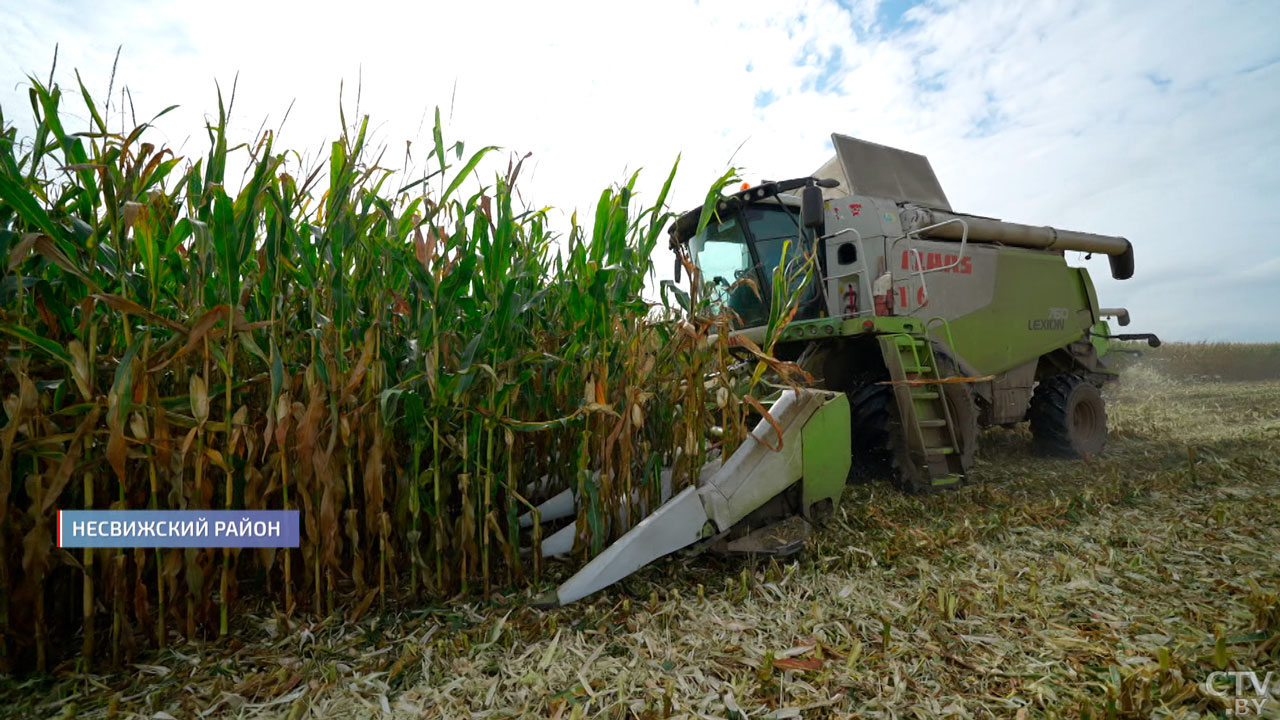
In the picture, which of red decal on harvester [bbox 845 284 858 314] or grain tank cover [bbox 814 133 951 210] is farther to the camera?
grain tank cover [bbox 814 133 951 210]

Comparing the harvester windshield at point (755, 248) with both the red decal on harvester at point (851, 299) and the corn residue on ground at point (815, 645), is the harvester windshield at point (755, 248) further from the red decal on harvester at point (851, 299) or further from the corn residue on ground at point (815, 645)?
the corn residue on ground at point (815, 645)

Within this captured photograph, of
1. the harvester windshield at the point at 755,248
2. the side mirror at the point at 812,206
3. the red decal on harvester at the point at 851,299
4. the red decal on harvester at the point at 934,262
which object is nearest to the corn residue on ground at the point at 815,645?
the side mirror at the point at 812,206

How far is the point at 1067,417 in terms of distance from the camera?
18.7 feet

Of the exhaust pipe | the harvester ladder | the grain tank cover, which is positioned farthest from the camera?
the grain tank cover

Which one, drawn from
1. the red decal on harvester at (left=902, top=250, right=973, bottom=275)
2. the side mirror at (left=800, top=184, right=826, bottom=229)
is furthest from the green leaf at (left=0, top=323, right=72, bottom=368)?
the red decal on harvester at (left=902, top=250, right=973, bottom=275)

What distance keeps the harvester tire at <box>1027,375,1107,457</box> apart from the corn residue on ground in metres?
3.08

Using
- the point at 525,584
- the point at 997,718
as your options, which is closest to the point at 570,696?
the point at 525,584

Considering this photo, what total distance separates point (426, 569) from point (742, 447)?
127 cm

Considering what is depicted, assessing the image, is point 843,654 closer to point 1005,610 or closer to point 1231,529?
point 1005,610

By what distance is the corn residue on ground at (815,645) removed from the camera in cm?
154

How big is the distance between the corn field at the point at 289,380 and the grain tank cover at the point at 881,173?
338cm

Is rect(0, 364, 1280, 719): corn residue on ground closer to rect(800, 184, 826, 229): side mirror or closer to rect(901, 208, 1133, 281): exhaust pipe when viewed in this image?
rect(800, 184, 826, 229): side mirror

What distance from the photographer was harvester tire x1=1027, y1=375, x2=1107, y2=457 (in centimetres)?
572

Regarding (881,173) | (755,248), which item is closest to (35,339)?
(755,248)
